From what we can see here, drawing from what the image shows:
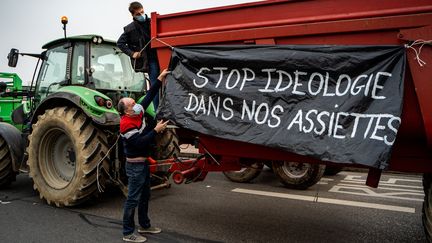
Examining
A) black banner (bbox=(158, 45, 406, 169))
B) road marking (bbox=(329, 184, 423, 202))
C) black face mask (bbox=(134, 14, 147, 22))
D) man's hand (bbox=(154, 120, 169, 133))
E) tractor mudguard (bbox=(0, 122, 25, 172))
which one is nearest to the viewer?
black banner (bbox=(158, 45, 406, 169))

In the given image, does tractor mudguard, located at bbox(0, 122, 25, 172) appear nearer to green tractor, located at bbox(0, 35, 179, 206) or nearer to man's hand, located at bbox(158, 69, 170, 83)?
green tractor, located at bbox(0, 35, 179, 206)

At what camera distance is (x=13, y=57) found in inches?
243

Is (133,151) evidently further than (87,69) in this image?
No

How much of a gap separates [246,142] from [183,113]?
83cm

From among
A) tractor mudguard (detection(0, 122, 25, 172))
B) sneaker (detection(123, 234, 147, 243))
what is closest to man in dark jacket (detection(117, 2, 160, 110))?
sneaker (detection(123, 234, 147, 243))

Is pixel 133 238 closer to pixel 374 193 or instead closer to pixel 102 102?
pixel 102 102

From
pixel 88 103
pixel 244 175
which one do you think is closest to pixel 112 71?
pixel 88 103

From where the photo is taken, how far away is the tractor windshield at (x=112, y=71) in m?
5.86

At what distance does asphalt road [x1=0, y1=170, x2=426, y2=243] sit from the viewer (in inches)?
169

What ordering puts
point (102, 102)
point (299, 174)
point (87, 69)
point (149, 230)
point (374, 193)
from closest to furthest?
point (149, 230), point (102, 102), point (87, 69), point (374, 193), point (299, 174)

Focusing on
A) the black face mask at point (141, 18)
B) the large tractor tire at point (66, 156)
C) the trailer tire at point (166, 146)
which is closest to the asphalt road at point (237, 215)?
the large tractor tire at point (66, 156)

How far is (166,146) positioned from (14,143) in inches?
103

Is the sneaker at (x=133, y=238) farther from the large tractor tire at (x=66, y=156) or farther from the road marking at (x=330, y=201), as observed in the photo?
the road marking at (x=330, y=201)

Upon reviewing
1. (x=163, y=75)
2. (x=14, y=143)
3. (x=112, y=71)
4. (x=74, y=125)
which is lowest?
(x=14, y=143)
